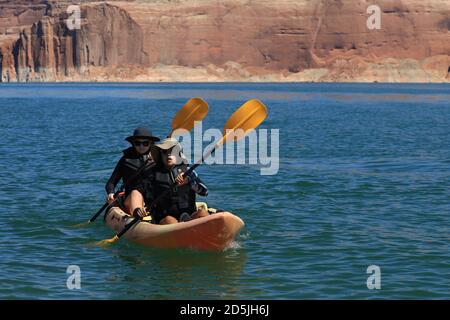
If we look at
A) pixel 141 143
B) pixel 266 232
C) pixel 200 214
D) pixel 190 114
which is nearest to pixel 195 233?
pixel 200 214

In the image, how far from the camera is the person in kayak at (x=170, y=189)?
1370 centimetres

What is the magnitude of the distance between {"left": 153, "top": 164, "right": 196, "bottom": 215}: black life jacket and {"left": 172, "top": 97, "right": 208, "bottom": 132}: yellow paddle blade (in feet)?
9.79

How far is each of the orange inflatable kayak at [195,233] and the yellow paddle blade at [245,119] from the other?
2010mm

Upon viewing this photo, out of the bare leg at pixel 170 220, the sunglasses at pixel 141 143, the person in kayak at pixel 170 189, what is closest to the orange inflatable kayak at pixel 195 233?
the bare leg at pixel 170 220

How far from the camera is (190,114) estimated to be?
1700 cm

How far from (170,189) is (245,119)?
231 cm

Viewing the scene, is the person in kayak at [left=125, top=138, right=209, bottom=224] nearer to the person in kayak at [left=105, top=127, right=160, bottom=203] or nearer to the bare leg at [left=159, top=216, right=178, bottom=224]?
the bare leg at [left=159, top=216, right=178, bottom=224]

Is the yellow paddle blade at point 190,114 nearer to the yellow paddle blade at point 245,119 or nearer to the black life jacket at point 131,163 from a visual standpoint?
the yellow paddle blade at point 245,119

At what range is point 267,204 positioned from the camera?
Answer: 19.8m

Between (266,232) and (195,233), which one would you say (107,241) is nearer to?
(195,233)

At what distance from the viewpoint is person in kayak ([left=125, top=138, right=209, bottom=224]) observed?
1370 centimetres

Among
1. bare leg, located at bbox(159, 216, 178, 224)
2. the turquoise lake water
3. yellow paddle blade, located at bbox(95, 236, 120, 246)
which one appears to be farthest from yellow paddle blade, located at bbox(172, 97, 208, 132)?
bare leg, located at bbox(159, 216, 178, 224)

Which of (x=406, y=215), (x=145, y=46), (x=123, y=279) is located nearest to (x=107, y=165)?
(x=406, y=215)

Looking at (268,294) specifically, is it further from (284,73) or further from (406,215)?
(284,73)
